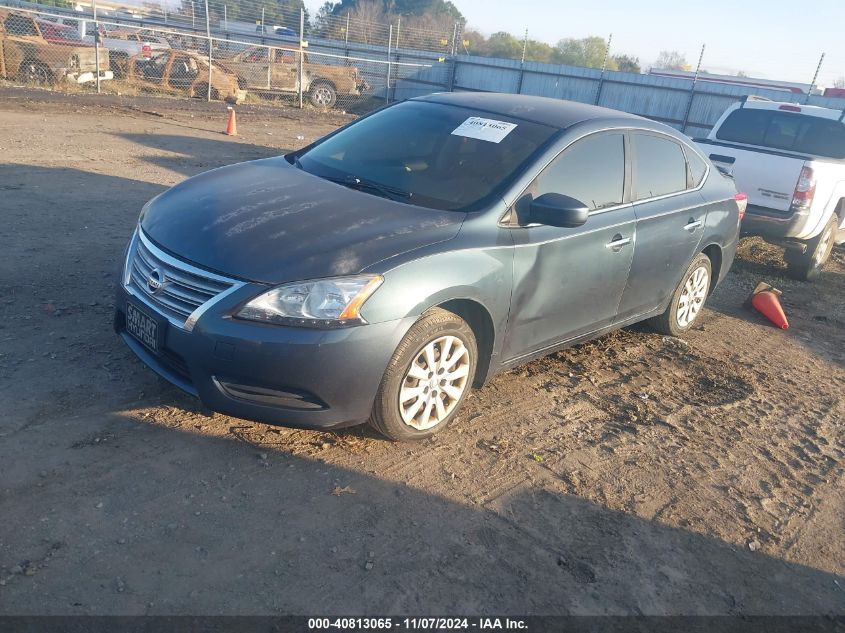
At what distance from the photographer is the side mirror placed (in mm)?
3893

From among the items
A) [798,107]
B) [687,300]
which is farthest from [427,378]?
[798,107]

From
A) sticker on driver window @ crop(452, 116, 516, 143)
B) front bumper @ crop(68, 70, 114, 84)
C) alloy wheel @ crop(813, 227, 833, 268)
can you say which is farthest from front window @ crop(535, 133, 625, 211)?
front bumper @ crop(68, 70, 114, 84)

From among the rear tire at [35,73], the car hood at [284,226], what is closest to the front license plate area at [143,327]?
the car hood at [284,226]

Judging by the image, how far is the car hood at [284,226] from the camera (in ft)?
11.0

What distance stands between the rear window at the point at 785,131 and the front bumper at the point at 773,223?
1522 mm

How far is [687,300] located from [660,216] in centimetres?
115

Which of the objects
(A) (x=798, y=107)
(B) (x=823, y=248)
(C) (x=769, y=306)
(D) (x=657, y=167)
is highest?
(A) (x=798, y=107)

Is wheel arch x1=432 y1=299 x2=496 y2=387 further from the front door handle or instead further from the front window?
the front door handle

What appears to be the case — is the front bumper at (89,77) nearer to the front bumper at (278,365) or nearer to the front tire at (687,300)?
the front tire at (687,300)

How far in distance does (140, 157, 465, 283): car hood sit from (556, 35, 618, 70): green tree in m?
45.9

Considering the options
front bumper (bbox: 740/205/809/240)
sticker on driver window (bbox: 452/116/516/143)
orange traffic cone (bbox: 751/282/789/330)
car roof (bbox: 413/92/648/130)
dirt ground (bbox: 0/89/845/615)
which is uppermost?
car roof (bbox: 413/92/648/130)

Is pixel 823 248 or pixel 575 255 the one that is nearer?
pixel 575 255

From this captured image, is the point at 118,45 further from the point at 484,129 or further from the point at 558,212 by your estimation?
the point at 558,212

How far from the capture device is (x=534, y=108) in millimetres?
4801
